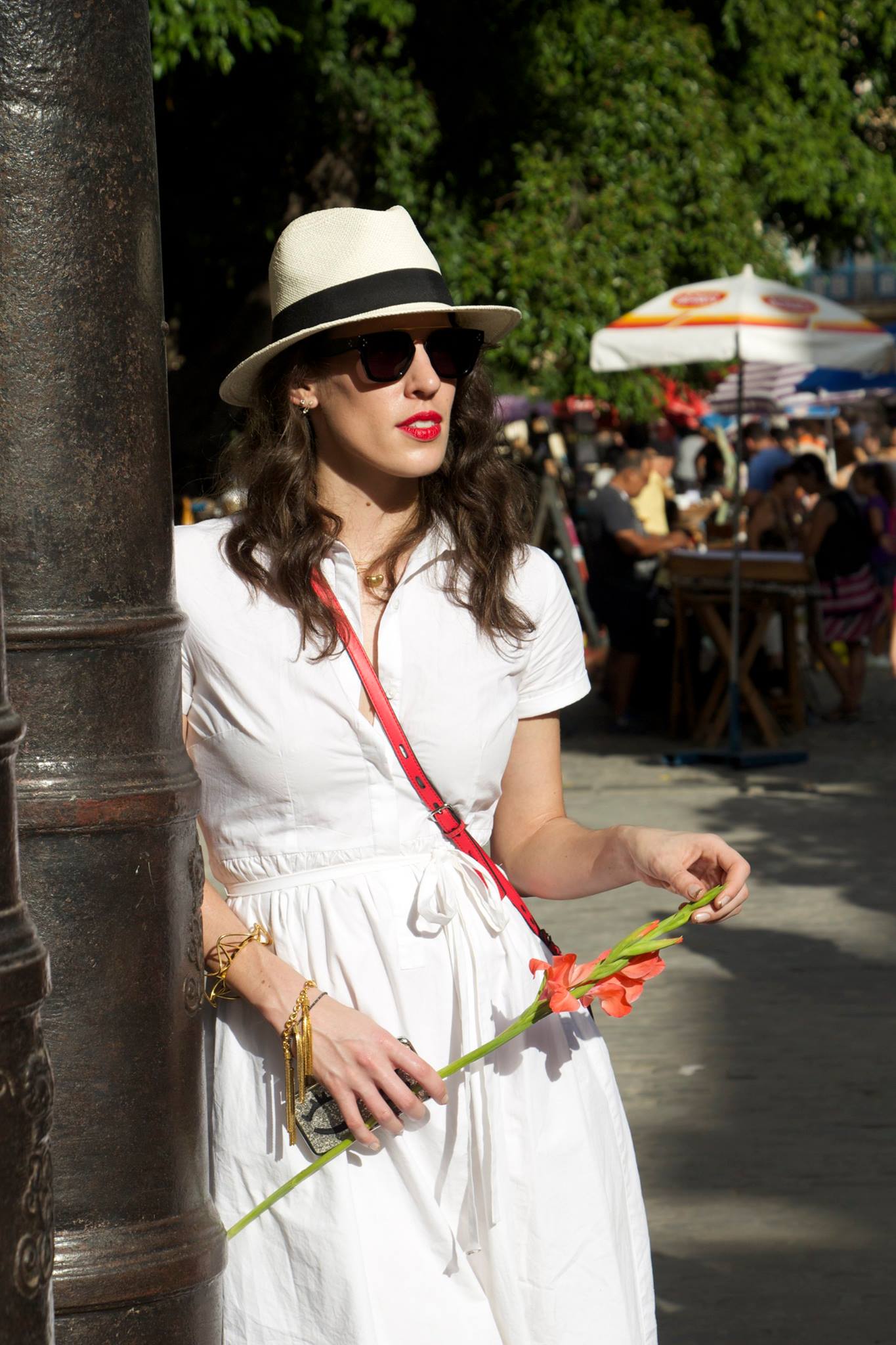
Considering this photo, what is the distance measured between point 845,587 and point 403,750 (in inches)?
444

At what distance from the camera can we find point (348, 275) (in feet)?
7.89

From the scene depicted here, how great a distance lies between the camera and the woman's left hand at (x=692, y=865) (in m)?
2.29

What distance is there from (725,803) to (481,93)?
628cm

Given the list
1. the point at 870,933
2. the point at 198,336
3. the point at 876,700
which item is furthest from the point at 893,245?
the point at 870,933

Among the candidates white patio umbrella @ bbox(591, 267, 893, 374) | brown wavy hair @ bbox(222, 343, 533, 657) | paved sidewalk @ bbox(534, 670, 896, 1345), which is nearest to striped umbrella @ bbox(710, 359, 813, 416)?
white patio umbrella @ bbox(591, 267, 893, 374)

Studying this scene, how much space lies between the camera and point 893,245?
1764 centimetres

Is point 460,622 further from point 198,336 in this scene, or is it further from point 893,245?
point 893,245

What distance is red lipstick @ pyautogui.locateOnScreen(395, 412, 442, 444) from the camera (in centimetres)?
242

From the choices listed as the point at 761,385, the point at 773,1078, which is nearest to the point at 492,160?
the point at 761,385

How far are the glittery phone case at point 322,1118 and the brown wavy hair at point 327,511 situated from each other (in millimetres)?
549

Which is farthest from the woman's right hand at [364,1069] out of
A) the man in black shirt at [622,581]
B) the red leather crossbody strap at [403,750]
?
the man in black shirt at [622,581]

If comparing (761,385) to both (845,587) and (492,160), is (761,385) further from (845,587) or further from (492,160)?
(845,587)

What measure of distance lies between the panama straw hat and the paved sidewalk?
2471 mm

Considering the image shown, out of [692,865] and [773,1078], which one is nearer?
[692,865]
